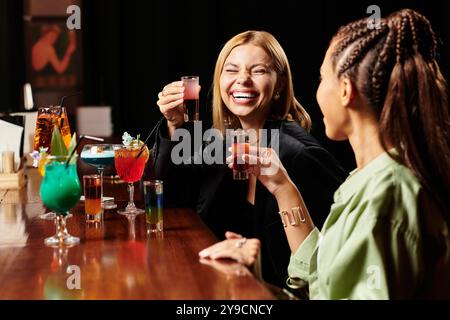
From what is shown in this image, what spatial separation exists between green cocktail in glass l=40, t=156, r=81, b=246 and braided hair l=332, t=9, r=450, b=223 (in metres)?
0.78

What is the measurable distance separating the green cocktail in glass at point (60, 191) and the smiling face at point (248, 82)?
1.03 m

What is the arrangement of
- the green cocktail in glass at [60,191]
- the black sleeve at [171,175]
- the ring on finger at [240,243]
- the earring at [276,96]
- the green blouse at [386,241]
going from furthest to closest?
the earring at [276,96] → the black sleeve at [171,175] → the green cocktail in glass at [60,191] → the ring on finger at [240,243] → the green blouse at [386,241]

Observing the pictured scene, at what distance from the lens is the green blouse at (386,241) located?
1391mm

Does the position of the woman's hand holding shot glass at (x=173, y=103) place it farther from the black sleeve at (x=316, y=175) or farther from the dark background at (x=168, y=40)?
the dark background at (x=168, y=40)

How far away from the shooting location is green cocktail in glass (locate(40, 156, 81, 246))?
72.6 inches

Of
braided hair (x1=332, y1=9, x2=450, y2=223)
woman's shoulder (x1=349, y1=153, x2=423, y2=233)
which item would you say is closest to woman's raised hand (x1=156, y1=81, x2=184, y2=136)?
braided hair (x1=332, y1=9, x2=450, y2=223)

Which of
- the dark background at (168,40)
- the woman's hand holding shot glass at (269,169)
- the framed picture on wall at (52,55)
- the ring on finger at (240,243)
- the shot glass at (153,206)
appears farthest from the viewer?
Result: the framed picture on wall at (52,55)

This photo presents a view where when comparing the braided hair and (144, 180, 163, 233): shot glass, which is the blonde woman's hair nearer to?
(144, 180, 163, 233): shot glass

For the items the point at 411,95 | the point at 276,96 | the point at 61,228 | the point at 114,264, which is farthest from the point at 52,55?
the point at 411,95

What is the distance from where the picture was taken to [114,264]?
64.0 inches

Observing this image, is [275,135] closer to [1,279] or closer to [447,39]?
[1,279]

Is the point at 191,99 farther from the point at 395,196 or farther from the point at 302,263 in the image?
the point at 395,196

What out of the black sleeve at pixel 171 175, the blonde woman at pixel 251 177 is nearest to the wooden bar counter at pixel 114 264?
the black sleeve at pixel 171 175

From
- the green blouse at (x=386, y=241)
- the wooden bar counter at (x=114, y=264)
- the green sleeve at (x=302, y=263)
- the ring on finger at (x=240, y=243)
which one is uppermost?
the green blouse at (x=386, y=241)
